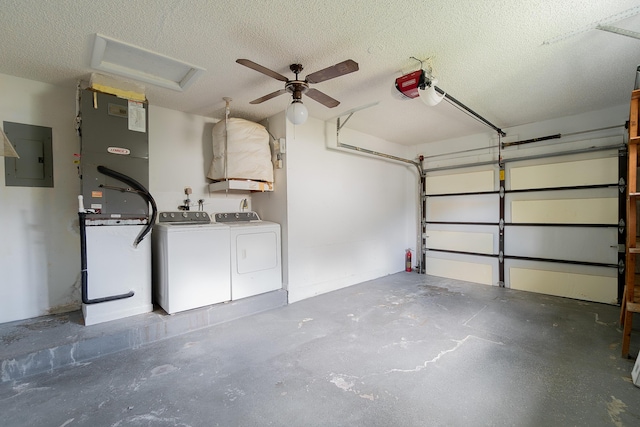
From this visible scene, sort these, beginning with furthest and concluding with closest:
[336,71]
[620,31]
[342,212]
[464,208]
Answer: [464,208], [342,212], [336,71], [620,31]

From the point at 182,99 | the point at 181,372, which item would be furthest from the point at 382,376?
the point at 182,99

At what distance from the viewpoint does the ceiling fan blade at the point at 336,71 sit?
6.42 ft

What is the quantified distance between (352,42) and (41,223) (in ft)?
11.6

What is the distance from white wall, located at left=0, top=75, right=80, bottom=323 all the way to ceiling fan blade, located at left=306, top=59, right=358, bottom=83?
277 cm

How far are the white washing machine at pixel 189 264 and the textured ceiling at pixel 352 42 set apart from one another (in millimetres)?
1550

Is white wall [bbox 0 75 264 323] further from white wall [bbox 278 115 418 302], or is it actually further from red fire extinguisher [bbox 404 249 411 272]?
red fire extinguisher [bbox 404 249 411 272]

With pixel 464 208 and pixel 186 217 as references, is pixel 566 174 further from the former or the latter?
pixel 186 217

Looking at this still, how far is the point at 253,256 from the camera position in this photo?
3.32 metres

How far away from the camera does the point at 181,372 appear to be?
6.67ft

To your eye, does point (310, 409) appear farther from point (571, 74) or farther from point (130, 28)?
point (571, 74)

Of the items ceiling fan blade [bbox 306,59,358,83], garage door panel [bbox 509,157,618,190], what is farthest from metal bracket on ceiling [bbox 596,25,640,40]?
garage door panel [bbox 509,157,618,190]

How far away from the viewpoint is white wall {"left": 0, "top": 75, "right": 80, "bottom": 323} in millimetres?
2578

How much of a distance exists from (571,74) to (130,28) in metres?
4.03

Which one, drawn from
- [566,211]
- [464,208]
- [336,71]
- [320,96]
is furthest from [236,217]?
[566,211]
